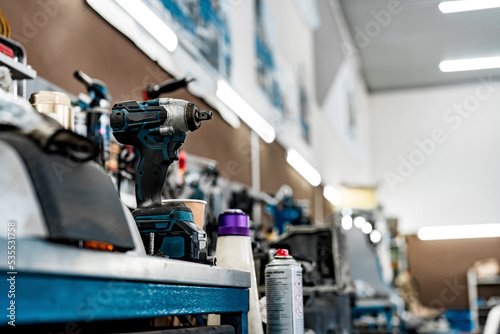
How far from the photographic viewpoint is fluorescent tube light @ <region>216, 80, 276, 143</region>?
2.97 meters

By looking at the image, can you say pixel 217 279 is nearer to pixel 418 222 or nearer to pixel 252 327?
pixel 252 327

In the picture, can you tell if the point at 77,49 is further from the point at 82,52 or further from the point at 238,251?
the point at 238,251

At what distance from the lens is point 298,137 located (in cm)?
496

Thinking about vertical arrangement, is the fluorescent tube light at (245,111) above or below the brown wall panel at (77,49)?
above

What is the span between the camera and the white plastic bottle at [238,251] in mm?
1271

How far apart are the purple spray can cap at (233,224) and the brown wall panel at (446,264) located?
987 cm

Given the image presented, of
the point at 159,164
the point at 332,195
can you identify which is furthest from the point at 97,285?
the point at 332,195

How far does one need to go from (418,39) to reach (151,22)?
283 inches

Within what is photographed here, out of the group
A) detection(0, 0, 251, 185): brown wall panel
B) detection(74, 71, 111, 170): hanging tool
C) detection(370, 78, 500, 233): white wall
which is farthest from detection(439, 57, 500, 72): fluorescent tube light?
detection(74, 71, 111, 170): hanging tool

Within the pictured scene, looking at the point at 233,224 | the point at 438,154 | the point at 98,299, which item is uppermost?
the point at 438,154

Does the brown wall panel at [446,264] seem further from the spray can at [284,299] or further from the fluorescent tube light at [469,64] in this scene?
the spray can at [284,299]

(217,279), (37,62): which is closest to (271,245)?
(37,62)

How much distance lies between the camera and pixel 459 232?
34.1 feet

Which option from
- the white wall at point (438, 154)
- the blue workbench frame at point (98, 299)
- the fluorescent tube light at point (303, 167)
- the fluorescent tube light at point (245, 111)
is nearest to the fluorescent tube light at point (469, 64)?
the white wall at point (438, 154)
